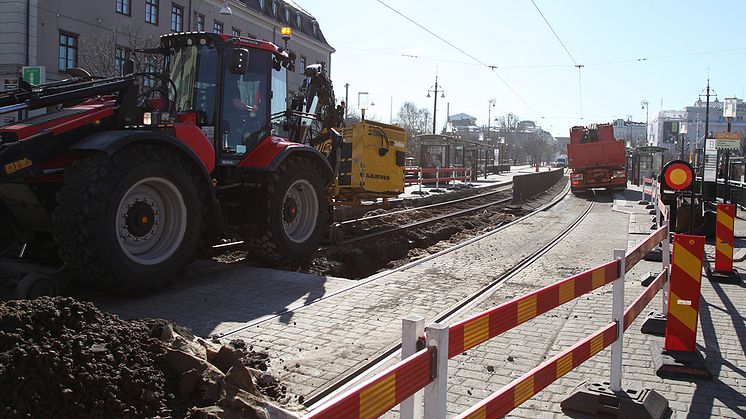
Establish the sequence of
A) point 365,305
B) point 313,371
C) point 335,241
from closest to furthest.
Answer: point 313,371 → point 365,305 → point 335,241

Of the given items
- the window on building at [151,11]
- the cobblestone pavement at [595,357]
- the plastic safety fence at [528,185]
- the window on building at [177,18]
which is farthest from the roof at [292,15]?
the cobblestone pavement at [595,357]

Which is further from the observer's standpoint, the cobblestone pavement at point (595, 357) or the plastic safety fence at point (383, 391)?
the cobblestone pavement at point (595, 357)

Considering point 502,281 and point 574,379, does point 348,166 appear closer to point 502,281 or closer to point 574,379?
point 502,281

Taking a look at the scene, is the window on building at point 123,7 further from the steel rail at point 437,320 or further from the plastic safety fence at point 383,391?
the plastic safety fence at point 383,391

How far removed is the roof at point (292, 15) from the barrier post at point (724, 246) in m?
39.0

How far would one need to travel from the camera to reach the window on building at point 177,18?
119 feet

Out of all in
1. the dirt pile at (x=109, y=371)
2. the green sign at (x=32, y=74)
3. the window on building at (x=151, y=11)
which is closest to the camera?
the dirt pile at (x=109, y=371)

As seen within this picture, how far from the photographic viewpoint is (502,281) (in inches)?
338

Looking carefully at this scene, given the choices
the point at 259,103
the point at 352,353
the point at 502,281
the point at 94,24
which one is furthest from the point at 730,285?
the point at 94,24

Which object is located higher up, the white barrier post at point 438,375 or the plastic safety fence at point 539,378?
the white barrier post at point 438,375

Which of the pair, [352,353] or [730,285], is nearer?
[352,353]

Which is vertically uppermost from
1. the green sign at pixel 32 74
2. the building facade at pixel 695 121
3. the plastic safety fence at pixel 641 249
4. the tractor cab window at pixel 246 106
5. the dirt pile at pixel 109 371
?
the building facade at pixel 695 121

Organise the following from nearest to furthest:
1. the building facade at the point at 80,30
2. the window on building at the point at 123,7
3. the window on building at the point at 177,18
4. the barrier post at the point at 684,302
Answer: the barrier post at the point at 684,302
the building facade at the point at 80,30
the window on building at the point at 123,7
the window on building at the point at 177,18

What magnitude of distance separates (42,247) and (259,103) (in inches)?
135
